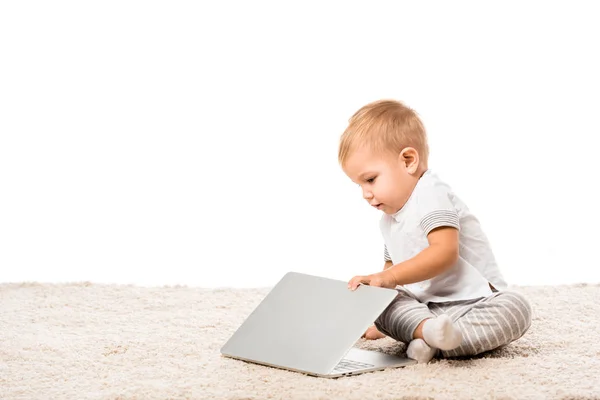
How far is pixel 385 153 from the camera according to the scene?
1341 mm

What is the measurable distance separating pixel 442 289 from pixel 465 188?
1.40 meters

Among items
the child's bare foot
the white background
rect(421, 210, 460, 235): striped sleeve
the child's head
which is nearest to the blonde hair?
the child's head

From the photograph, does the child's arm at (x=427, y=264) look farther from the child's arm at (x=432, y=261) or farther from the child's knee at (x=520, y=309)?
the child's knee at (x=520, y=309)

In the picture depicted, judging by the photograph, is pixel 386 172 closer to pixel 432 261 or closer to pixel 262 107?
pixel 432 261

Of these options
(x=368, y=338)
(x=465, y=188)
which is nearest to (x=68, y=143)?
(x=465, y=188)

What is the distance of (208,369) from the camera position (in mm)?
1210

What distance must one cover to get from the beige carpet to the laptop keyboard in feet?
0.15

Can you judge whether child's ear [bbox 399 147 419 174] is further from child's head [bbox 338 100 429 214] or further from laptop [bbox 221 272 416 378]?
laptop [bbox 221 272 416 378]

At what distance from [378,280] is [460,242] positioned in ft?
0.61

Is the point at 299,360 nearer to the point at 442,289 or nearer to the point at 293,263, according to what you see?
the point at 442,289

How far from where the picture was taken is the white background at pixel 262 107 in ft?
8.84

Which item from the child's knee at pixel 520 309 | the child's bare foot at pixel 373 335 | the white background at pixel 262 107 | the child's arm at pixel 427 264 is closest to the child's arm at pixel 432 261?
the child's arm at pixel 427 264

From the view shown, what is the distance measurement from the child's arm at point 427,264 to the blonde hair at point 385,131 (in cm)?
16

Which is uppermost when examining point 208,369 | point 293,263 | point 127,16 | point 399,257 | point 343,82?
point 127,16
